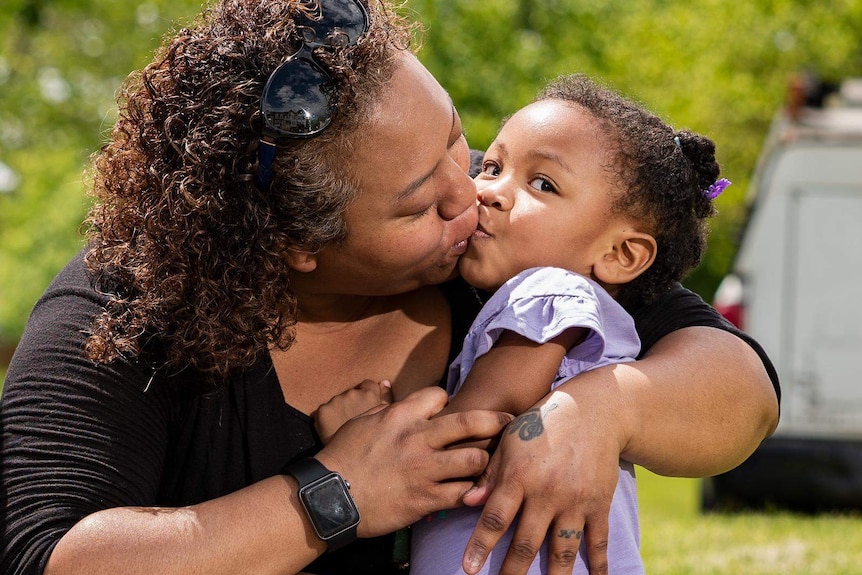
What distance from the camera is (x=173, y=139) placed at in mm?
2252

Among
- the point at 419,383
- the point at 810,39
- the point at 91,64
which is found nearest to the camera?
the point at 419,383

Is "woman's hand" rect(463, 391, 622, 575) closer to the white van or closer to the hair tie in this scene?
the hair tie

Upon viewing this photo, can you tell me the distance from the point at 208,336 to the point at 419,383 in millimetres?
588

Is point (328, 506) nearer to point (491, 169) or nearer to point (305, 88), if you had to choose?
point (305, 88)

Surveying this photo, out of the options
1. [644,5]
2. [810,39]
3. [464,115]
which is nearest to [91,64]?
[464,115]

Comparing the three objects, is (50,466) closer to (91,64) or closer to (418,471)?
(418,471)

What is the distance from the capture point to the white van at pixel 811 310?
23.8 ft

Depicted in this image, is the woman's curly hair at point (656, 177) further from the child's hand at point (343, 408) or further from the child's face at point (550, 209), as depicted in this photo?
the child's hand at point (343, 408)

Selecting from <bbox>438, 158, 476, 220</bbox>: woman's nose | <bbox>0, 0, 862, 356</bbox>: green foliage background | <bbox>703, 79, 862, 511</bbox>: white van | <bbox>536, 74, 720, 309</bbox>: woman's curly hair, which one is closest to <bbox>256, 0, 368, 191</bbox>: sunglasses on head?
<bbox>438, 158, 476, 220</bbox>: woman's nose

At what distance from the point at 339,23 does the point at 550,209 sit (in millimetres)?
642

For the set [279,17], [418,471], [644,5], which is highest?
[644,5]

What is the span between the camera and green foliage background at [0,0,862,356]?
16.3 metres

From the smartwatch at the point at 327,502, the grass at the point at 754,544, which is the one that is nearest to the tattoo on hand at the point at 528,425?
the smartwatch at the point at 327,502

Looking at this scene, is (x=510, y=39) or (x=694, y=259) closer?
(x=694, y=259)
